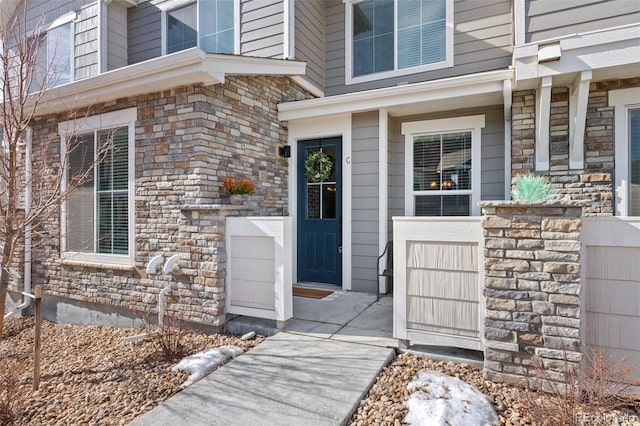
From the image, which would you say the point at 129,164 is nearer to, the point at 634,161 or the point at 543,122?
the point at 543,122

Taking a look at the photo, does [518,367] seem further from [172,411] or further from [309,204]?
[309,204]

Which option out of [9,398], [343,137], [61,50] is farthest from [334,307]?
[61,50]

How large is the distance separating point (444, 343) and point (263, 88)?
401 cm

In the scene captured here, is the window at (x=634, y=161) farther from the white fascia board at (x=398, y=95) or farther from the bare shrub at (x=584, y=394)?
the bare shrub at (x=584, y=394)

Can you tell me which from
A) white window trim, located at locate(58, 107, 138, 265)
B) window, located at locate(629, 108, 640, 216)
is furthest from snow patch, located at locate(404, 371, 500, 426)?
white window trim, located at locate(58, 107, 138, 265)

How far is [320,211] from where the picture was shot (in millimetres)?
5562

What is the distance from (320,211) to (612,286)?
377cm

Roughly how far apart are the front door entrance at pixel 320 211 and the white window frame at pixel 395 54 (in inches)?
51.5

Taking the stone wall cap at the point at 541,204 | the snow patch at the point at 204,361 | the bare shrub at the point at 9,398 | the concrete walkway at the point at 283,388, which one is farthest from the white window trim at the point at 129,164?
the stone wall cap at the point at 541,204

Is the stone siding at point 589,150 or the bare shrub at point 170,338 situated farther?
the stone siding at point 589,150

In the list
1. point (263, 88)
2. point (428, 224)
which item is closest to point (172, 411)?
point (428, 224)

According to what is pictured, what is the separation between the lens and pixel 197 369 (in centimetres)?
290

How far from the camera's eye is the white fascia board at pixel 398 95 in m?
4.18

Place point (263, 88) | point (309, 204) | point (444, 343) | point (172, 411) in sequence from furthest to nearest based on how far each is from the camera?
point (309, 204), point (263, 88), point (444, 343), point (172, 411)
